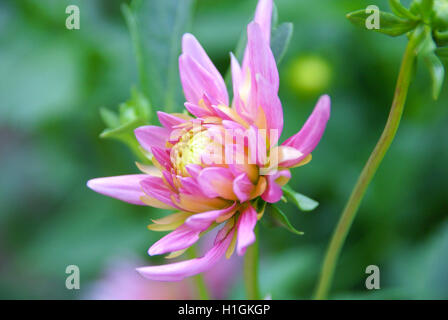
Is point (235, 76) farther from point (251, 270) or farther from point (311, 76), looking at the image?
point (311, 76)

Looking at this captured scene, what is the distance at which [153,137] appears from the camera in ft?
3.18

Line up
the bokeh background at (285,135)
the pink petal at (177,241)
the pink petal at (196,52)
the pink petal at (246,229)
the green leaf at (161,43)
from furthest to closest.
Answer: the bokeh background at (285,135)
the green leaf at (161,43)
the pink petal at (196,52)
the pink petal at (177,241)
the pink petal at (246,229)

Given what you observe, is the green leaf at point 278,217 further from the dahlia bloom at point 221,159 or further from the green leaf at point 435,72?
the green leaf at point 435,72

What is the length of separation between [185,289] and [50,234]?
2.12 feet

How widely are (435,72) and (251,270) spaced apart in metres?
0.49

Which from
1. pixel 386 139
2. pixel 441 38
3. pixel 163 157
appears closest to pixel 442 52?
pixel 441 38

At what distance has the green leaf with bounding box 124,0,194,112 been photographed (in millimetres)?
1237

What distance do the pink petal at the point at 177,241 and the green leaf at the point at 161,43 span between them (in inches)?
17.4

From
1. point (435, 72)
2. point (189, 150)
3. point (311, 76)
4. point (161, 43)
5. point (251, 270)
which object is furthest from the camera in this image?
point (311, 76)

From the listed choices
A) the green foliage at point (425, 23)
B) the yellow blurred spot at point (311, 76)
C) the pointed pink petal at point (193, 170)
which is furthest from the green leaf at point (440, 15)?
the yellow blurred spot at point (311, 76)

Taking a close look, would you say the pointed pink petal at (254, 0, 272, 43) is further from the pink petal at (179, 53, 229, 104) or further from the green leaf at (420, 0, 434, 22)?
the green leaf at (420, 0, 434, 22)

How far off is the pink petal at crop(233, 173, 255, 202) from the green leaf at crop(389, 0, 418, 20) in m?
0.36

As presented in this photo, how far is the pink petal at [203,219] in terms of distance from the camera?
79cm
